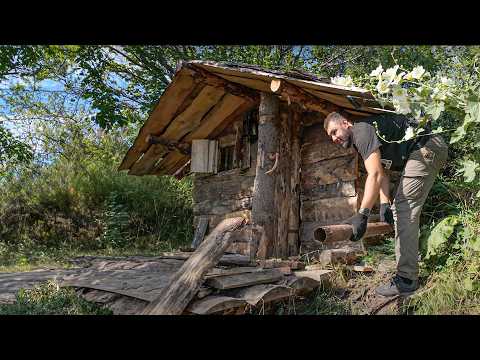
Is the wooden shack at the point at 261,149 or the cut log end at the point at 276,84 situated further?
the wooden shack at the point at 261,149

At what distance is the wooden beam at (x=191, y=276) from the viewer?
156 inches

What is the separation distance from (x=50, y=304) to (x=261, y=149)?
3.45 metres

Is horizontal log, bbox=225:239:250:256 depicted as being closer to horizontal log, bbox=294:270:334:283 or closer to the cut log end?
horizontal log, bbox=294:270:334:283

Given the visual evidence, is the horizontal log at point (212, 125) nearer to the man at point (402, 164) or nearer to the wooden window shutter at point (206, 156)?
the wooden window shutter at point (206, 156)

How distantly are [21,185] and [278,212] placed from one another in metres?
8.97

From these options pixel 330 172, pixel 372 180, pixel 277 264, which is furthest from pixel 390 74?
pixel 330 172

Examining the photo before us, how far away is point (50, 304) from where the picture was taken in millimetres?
4789

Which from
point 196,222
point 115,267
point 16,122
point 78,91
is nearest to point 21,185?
point 16,122

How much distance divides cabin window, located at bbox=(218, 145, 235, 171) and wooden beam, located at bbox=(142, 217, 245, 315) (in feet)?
13.9

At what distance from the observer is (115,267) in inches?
265

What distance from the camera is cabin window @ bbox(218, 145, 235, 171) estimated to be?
8.86 m

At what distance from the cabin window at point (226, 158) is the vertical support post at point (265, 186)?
217 cm

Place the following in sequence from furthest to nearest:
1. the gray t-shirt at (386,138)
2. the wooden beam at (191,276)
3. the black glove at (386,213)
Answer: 1. the black glove at (386,213)
2. the gray t-shirt at (386,138)
3. the wooden beam at (191,276)

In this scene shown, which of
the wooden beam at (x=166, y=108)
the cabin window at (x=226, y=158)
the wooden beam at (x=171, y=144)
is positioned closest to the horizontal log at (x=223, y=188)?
the cabin window at (x=226, y=158)
